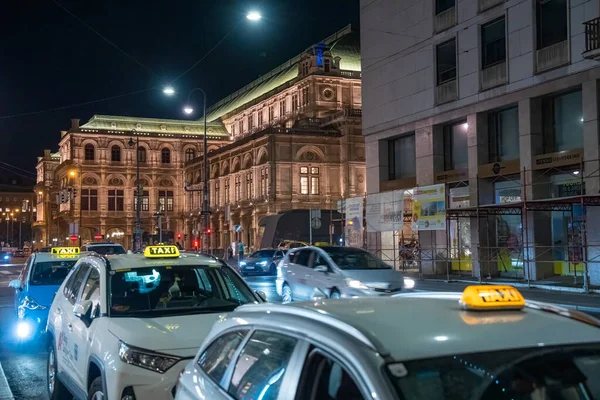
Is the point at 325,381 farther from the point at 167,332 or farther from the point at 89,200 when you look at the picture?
the point at 89,200

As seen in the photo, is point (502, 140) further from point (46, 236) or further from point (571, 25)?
point (46, 236)

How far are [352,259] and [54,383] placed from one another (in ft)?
32.4

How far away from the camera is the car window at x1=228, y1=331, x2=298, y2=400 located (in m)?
3.32

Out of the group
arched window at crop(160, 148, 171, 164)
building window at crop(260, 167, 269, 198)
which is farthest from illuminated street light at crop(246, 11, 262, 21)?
arched window at crop(160, 148, 171, 164)

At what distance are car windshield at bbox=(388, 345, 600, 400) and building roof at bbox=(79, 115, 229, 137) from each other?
94999 mm

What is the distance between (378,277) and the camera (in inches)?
636

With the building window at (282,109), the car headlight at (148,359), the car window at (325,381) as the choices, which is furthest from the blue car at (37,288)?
the building window at (282,109)

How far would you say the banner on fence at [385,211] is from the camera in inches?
1240

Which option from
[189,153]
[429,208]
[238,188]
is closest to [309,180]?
[238,188]

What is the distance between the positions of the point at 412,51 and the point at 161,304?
26.4 metres

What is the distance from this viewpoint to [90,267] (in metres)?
7.79

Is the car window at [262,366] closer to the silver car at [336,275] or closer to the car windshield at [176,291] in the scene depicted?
the car windshield at [176,291]

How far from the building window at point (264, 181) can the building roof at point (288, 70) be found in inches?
666

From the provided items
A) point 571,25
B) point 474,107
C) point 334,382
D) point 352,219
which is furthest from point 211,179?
point 334,382
